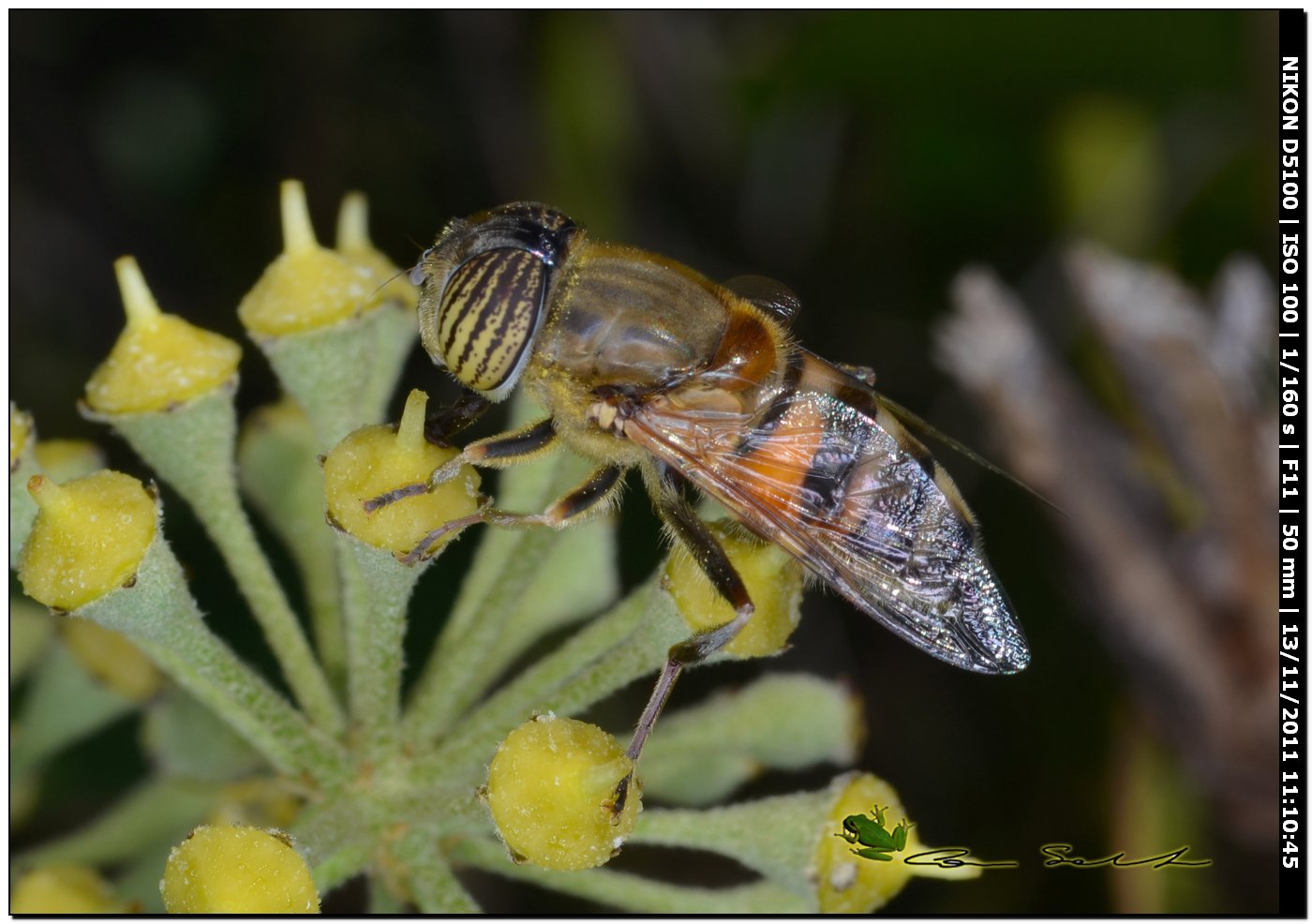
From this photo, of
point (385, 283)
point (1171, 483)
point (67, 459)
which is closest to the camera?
point (385, 283)

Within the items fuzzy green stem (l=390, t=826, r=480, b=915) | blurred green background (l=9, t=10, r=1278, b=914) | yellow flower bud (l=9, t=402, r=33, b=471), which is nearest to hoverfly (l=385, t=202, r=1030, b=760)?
fuzzy green stem (l=390, t=826, r=480, b=915)

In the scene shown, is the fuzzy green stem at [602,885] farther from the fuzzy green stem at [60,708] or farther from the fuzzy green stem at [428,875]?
the fuzzy green stem at [60,708]

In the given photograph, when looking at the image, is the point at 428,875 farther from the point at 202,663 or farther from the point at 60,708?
the point at 60,708

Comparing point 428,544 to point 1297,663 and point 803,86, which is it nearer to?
point 1297,663

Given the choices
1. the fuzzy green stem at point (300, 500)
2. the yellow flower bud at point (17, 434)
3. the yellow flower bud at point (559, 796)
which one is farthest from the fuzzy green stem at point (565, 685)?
the yellow flower bud at point (17, 434)

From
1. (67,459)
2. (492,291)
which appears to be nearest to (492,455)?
(492,291)

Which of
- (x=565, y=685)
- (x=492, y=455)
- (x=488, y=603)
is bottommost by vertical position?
(x=565, y=685)
